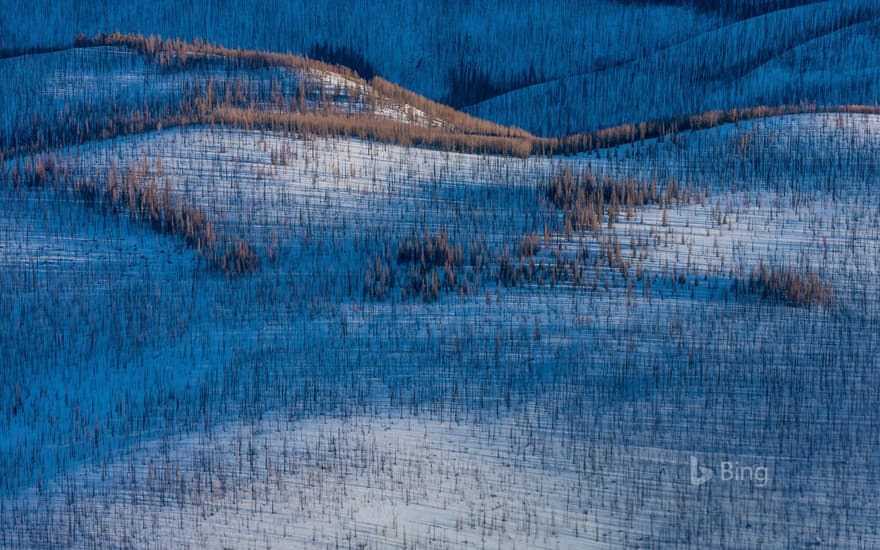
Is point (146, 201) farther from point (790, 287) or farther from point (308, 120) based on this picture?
point (790, 287)

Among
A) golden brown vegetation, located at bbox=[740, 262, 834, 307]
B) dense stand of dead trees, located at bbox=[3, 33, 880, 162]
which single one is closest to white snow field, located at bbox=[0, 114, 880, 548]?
golden brown vegetation, located at bbox=[740, 262, 834, 307]

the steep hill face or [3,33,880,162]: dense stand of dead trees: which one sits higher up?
the steep hill face

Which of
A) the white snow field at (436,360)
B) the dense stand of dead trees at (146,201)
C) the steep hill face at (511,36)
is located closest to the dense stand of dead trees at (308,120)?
the white snow field at (436,360)

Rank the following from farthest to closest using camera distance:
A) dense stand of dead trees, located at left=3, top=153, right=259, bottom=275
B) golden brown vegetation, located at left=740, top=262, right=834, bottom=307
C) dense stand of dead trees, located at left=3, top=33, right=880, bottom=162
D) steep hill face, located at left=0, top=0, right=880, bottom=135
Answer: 1. steep hill face, located at left=0, top=0, right=880, bottom=135
2. dense stand of dead trees, located at left=3, top=33, right=880, bottom=162
3. dense stand of dead trees, located at left=3, top=153, right=259, bottom=275
4. golden brown vegetation, located at left=740, top=262, right=834, bottom=307

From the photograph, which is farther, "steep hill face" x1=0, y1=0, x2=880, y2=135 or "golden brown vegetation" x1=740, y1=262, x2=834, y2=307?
"steep hill face" x1=0, y1=0, x2=880, y2=135

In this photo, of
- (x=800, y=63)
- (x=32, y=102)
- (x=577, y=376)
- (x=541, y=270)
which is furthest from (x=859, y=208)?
(x=800, y=63)

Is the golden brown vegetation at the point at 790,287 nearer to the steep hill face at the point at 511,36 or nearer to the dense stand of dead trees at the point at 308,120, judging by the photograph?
the dense stand of dead trees at the point at 308,120

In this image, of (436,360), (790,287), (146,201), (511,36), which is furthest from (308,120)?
(511,36)

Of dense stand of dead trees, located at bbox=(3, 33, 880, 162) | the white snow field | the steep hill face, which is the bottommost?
the white snow field

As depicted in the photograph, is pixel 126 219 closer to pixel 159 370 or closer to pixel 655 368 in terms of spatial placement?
pixel 159 370

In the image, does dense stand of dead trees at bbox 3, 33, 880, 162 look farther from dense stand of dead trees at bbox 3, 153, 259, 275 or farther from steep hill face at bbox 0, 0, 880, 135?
steep hill face at bbox 0, 0, 880, 135
